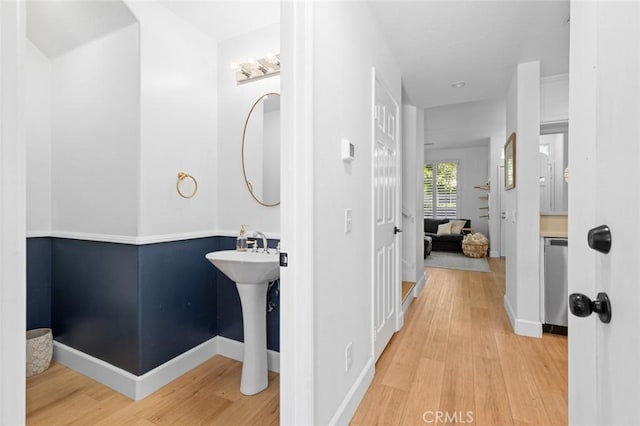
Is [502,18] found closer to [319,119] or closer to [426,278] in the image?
[319,119]

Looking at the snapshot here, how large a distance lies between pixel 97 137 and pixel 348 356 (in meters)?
2.10

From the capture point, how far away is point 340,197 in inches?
62.9

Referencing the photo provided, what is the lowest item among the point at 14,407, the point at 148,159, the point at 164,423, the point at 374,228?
the point at 164,423

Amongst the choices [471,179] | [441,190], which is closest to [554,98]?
[471,179]

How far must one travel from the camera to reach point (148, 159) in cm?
195

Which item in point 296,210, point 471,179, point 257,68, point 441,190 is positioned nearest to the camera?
point 296,210

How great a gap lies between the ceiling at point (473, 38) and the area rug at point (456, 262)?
11.1 feet

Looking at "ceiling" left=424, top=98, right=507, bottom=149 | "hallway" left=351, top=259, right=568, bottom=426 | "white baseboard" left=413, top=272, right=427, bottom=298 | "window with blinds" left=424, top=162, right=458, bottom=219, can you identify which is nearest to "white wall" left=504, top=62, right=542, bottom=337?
"hallway" left=351, top=259, right=568, bottom=426

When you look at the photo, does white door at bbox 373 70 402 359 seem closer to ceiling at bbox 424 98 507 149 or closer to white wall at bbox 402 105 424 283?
white wall at bbox 402 105 424 283

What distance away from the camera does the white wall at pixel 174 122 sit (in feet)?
6.35

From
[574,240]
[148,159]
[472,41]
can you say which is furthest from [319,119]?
[472,41]

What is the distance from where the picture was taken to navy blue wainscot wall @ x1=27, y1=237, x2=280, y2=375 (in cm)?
193

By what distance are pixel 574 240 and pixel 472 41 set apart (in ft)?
7.21

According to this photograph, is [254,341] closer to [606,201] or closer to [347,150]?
[347,150]
